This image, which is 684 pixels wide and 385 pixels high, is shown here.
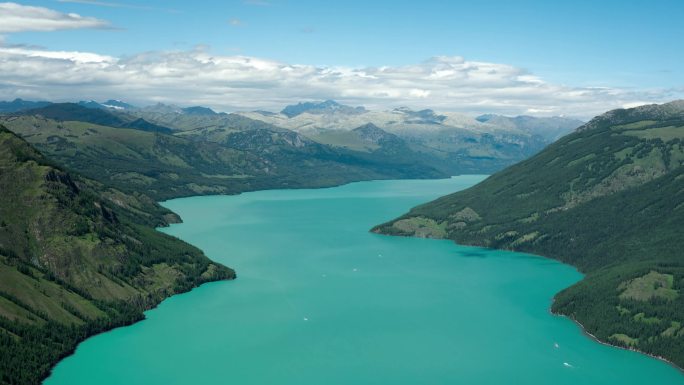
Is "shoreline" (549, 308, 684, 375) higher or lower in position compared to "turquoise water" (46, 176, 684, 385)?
higher

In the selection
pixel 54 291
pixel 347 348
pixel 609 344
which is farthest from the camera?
pixel 54 291

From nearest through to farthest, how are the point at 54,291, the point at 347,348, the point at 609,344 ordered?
the point at 347,348, the point at 609,344, the point at 54,291

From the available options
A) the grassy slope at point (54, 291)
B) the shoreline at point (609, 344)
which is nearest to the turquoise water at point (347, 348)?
the shoreline at point (609, 344)

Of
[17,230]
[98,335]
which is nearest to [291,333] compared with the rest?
[98,335]

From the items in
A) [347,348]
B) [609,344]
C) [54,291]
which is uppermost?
[54,291]

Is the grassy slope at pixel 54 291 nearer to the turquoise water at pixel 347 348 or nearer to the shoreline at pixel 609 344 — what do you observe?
the turquoise water at pixel 347 348

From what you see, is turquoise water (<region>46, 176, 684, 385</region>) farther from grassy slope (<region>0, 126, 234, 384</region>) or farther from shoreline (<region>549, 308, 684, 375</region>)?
grassy slope (<region>0, 126, 234, 384</region>)

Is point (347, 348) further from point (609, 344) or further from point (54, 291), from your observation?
point (54, 291)

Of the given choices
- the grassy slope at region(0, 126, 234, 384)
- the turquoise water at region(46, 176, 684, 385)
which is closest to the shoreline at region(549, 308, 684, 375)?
the turquoise water at region(46, 176, 684, 385)

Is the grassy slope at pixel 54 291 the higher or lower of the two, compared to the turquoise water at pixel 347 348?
higher

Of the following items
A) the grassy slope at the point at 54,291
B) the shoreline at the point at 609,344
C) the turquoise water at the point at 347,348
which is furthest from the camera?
the shoreline at the point at 609,344

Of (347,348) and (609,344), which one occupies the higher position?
(609,344)

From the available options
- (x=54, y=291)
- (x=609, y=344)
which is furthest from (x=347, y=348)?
(x=54, y=291)

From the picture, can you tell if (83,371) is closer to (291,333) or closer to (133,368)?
(133,368)
